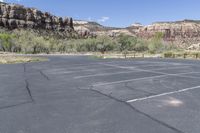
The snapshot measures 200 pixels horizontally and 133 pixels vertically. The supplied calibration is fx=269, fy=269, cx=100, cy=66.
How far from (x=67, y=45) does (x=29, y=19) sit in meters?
53.7

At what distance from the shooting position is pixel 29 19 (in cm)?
15600

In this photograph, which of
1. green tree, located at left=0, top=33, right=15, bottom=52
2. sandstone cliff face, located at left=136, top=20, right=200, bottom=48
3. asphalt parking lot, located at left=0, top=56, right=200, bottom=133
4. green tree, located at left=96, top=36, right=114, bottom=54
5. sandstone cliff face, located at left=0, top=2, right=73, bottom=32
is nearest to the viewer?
asphalt parking lot, located at left=0, top=56, right=200, bottom=133

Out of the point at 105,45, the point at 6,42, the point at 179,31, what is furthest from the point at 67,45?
the point at 179,31

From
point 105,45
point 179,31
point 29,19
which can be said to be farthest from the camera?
point 179,31

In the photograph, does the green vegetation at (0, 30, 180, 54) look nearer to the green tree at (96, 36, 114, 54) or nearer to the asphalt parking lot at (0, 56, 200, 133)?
the green tree at (96, 36, 114, 54)

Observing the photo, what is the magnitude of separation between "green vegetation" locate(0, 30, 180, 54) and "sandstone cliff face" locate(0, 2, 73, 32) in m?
33.0

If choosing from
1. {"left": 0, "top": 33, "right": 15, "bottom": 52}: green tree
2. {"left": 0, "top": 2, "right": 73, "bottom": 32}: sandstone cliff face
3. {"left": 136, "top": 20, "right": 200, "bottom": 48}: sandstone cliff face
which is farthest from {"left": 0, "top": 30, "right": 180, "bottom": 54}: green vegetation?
Result: {"left": 136, "top": 20, "right": 200, "bottom": 48}: sandstone cliff face

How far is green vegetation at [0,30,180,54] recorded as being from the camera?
322 feet

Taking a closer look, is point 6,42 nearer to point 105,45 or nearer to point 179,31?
point 105,45

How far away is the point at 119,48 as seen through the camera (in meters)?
119

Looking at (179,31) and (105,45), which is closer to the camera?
(105,45)

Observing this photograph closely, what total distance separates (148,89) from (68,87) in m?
3.42

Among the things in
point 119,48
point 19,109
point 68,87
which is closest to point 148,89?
point 68,87

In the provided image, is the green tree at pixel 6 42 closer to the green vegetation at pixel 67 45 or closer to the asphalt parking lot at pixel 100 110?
the green vegetation at pixel 67 45
